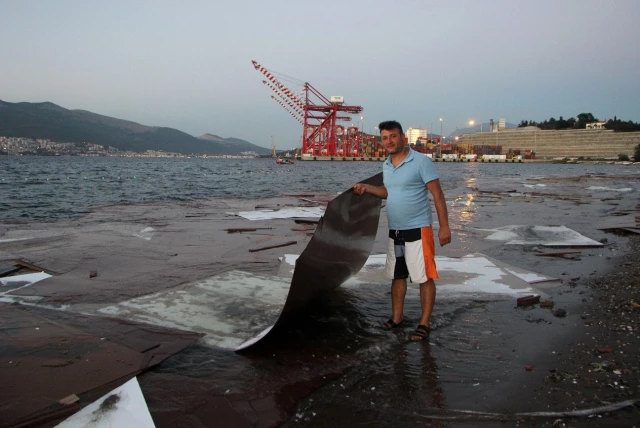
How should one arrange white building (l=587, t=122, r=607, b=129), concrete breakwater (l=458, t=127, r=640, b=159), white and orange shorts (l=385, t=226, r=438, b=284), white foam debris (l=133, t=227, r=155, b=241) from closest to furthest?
1. white and orange shorts (l=385, t=226, r=438, b=284)
2. white foam debris (l=133, t=227, r=155, b=241)
3. concrete breakwater (l=458, t=127, r=640, b=159)
4. white building (l=587, t=122, r=607, b=129)

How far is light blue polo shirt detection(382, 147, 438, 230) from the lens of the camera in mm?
3426

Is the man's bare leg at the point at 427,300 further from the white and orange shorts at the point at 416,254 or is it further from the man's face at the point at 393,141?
the man's face at the point at 393,141

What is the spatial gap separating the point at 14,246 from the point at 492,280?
7.41m

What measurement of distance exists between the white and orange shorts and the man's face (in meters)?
0.66

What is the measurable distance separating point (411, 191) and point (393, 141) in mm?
423

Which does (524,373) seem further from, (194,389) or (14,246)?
(14,246)

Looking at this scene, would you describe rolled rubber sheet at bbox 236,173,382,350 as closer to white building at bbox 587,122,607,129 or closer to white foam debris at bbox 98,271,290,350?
white foam debris at bbox 98,271,290,350

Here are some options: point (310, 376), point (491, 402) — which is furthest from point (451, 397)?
point (310, 376)

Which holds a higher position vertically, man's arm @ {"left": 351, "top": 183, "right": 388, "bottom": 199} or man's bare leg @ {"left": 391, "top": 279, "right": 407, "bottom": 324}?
man's arm @ {"left": 351, "top": 183, "right": 388, "bottom": 199}

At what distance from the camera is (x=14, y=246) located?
7.23m

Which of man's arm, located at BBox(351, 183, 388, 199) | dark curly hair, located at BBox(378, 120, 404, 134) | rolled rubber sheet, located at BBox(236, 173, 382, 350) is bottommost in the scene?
rolled rubber sheet, located at BBox(236, 173, 382, 350)

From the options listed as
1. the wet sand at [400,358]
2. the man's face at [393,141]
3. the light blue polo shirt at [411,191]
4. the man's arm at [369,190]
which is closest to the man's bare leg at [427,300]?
the wet sand at [400,358]

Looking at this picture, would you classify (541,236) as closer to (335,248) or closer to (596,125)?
(335,248)

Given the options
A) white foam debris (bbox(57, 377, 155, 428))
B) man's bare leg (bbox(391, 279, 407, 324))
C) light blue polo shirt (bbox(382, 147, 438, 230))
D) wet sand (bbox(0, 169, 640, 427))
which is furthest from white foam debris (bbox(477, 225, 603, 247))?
white foam debris (bbox(57, 377, 155, 428))
